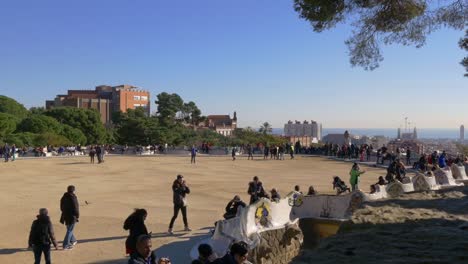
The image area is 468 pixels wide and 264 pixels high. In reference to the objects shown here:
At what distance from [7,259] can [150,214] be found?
5.47 meters

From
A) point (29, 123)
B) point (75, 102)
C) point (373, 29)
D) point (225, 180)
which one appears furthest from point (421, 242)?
point (75, 102)

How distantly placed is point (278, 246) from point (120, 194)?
9.71 meters

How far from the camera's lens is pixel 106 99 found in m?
152

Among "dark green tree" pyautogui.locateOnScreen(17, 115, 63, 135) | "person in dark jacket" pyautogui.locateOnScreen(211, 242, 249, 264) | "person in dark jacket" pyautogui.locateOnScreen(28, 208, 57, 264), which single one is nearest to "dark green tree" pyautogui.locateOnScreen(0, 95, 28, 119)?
"dark green tree" pyautogui.locateOnScreen(17, 115, 63, 135)

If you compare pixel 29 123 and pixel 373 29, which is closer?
pixel 373 29

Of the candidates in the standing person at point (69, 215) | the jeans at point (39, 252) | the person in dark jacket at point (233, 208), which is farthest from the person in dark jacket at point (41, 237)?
the person in dark jacket at point (233, 208)

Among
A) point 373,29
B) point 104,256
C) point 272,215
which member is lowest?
point 104,256

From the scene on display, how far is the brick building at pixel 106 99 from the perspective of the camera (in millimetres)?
144375

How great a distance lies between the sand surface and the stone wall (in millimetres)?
1600

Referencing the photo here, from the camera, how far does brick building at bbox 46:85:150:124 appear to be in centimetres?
14438

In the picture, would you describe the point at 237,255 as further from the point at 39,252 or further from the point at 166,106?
the point at 166,106

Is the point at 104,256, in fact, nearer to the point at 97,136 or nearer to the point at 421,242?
the point at 421,242

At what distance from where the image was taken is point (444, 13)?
1545 cm

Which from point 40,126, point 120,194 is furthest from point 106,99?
point 120,194
